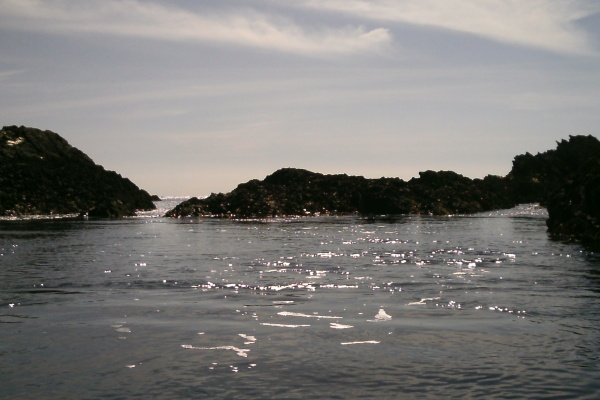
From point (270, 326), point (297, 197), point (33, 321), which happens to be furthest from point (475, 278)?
point (297, 197)

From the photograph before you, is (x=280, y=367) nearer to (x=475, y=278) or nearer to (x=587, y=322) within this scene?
(x=587, y=322)

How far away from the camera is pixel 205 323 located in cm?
1298

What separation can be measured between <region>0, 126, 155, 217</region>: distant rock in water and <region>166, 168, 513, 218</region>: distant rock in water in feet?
73.0

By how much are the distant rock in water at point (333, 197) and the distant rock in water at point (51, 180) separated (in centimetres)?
2224

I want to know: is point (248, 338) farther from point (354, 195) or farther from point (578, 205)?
point (354, 195)

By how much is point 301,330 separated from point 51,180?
384 ft

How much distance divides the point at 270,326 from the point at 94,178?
124m

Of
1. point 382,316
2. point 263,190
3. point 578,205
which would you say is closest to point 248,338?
point 382,316

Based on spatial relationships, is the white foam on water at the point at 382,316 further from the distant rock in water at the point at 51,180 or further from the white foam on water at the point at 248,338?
the distant rock in water at the point at 51,180

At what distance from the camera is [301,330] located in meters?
12.2

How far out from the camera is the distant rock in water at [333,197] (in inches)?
3612

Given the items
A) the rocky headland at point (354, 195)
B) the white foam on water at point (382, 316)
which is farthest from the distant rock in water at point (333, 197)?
the white foam on water at point (382, 316)

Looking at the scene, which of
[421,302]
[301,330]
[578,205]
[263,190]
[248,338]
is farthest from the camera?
[263,190]

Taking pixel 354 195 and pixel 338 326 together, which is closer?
pixel 338 326
